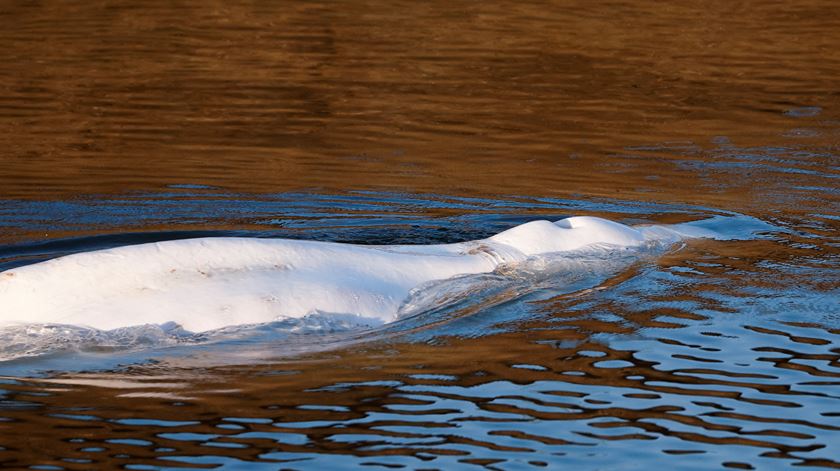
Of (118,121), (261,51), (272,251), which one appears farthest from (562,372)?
(261,51)

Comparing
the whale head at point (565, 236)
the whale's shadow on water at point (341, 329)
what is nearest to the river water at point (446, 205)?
the whale's shadow on water at point (341, 329)

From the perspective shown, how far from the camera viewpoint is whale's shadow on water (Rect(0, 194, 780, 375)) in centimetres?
749

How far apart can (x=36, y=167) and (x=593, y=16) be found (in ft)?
40.9

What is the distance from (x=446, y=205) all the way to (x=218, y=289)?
4.59 meters

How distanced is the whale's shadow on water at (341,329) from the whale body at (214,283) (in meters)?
0.06

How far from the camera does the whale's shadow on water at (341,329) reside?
24.6 ft

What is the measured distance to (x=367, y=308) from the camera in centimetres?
835

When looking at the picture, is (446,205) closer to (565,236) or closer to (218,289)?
(565,236)

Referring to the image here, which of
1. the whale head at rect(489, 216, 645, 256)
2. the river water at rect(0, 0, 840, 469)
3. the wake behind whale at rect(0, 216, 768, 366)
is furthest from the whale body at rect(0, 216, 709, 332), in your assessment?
the whale head at rect(489, 216, 645, 256)

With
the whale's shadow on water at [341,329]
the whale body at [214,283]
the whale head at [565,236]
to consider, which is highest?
the whale head at [565,236]

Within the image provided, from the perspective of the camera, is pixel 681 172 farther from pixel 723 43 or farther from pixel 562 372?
pixel 723 43

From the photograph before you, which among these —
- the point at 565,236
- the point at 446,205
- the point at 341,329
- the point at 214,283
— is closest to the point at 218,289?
the point at 214,283

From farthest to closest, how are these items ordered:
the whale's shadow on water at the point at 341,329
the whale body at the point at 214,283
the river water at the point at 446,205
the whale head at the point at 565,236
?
the whale head at the point at 565,236 → the whale body at the point at 214,283 → the whale's shadow on water at the point at 341,329 → the river water at the point at 446,205

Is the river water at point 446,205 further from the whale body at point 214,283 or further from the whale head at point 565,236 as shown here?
the whale head at point 565,236
